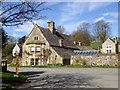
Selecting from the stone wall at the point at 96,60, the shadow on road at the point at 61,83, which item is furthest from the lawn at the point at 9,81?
the stone wall at the point at 96,60

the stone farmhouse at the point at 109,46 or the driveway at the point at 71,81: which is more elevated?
the stone farmhouse at the point at 109,46

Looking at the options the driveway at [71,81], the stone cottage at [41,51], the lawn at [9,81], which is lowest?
the driveway at [71,81]

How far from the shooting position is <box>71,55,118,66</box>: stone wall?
27.6 metres

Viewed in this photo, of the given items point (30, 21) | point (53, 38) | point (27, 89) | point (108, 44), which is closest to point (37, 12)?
point (30, 21)

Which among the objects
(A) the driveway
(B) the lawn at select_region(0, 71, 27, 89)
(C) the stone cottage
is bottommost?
(A) the driveway

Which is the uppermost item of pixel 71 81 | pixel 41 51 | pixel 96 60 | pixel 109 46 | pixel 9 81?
pixel 109 46

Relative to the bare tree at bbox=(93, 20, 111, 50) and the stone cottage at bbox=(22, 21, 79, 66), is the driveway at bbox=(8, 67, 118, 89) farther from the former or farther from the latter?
the bare tree at bbox=(93, 20, 111, 50)

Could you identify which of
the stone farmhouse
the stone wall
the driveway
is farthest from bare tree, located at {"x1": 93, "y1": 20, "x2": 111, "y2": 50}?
the driveway

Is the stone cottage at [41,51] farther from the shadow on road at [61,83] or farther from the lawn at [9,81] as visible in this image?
the lawn at [9,81]

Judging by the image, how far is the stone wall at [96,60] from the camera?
2758 centimetres

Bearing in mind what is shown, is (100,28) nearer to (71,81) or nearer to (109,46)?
(109,46)

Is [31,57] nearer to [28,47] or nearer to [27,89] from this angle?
[28,47]

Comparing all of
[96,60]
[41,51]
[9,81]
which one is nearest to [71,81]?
[9,81]

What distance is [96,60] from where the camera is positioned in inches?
1140
